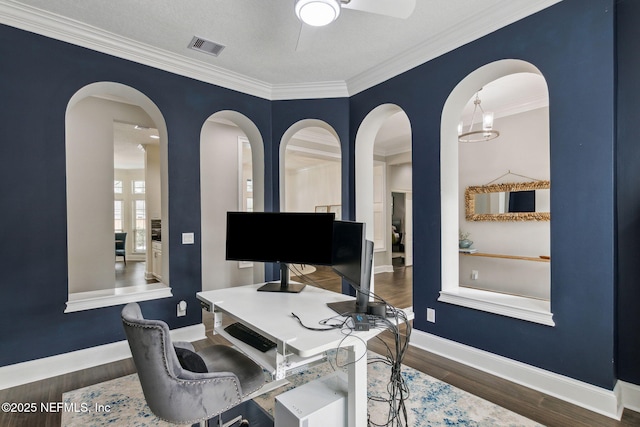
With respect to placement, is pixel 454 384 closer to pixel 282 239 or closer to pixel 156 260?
pixel 282 239

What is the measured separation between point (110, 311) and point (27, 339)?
549 mm

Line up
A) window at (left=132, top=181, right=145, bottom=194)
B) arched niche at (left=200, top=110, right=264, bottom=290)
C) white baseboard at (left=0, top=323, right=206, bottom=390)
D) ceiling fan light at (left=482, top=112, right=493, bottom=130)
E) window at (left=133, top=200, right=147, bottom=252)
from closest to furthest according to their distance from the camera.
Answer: white baseboard at (left=0, top=323, right=206, bottom=390) < ceiling fan light at (left=482, top=112, right=493, bottom=130) < arched niche at (left=200, top=110, right=264, bottom=290) < window at (left=133, top=200, right=147, bottom=252) < window at (left=132, top=181, right=145, bottom=194)

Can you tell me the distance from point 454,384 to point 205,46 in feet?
11.9

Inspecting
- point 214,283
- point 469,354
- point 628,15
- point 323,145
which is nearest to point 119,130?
point 214,283

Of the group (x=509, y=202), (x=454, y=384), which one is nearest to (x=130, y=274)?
(x=454, y=384)

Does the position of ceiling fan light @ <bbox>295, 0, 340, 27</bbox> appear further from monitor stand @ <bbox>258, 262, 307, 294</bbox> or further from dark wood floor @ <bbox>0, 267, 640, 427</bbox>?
dark wood floor @ <bbox>0, 267, 640, 427</bbox>

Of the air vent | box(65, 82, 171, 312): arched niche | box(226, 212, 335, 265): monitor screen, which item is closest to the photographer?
box(226, 212, 335, 265): monitor screen

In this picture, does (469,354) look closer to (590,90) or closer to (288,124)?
(590,90)

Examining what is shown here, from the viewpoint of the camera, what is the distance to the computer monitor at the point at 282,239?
2.22 metres

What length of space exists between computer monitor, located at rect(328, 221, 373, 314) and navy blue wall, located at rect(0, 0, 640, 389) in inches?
51.9

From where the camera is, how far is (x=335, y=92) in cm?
379

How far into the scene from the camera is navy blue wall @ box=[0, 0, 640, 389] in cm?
200

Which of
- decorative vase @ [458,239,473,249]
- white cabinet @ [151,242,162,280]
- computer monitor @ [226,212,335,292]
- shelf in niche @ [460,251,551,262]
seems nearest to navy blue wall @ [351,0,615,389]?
computer monitor @ [226,212,335,292]

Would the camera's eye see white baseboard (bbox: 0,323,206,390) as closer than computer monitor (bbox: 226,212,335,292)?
No
